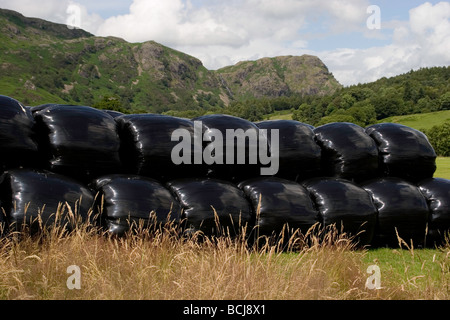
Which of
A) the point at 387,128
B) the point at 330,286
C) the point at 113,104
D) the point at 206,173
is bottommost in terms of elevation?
the point at 330,286

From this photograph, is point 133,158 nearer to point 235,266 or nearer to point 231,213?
point 231,213

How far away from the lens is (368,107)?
302 feet

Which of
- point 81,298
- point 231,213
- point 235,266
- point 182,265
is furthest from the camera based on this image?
point 231,213

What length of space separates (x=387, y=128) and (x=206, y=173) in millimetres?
3344

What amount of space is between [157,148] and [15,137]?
1813 mm

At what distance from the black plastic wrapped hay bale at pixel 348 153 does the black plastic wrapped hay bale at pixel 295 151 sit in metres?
0.26

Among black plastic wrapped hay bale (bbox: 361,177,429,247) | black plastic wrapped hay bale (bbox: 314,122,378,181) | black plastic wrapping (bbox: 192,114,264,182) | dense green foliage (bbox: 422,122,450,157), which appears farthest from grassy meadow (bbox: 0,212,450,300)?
dense green foliage (bbox: 422,122,450,157)

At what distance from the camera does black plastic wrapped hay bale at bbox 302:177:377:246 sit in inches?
261

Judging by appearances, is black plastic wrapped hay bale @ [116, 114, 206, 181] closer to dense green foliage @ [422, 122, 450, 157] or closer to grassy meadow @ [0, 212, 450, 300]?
grassy meadow @ [0, 212, 450, 300]

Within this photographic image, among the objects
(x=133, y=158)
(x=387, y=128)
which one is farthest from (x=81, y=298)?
(x=387, y=128)

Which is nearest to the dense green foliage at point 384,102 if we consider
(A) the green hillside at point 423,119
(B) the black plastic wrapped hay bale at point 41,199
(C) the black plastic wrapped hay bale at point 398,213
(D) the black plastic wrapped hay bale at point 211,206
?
(A) the green hillside at point 423,119

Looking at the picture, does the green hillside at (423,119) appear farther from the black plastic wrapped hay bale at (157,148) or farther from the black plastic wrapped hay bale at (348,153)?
the black plastic wrapped hay bale at (157,148)

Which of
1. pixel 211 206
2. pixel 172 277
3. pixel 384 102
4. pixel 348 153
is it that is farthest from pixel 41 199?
pixel 384 102

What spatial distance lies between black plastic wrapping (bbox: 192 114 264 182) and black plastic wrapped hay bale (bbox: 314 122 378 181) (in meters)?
1.16
